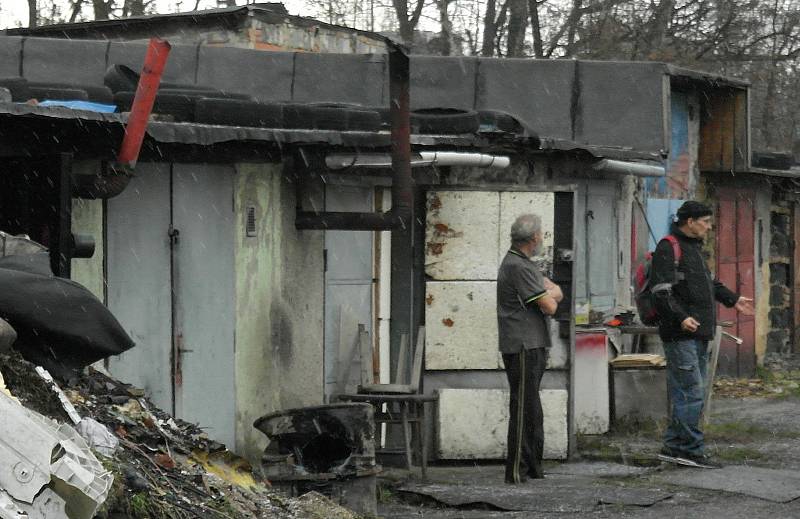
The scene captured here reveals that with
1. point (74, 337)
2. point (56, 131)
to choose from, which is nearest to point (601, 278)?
point (56, 131)

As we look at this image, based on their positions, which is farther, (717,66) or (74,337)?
(717,66)

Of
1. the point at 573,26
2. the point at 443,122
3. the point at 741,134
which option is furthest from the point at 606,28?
the point at 443,122

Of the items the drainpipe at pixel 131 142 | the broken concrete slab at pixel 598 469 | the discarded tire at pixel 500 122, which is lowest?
the broken concrete slab at pixel 598 469

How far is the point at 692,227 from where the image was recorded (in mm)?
9953

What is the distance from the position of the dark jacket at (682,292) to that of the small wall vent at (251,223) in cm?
294

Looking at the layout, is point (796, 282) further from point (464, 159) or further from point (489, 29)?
point (464, 159)

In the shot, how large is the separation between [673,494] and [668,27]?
54.4 feet

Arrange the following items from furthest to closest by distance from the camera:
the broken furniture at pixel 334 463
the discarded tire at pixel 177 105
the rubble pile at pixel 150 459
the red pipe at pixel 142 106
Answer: the discarded tire at pixel 177 105
the broken furniture at pixel 334 463
the red pipe at pixel 142 106
the rubble pile at pixel 150 459

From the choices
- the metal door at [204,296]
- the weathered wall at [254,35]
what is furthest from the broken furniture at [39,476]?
the weathered wall at [254,35]

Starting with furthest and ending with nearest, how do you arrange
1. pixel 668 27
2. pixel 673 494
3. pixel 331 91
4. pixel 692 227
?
pixel 668 27
pixel 331 91
pixel 692 227
pixel 673 494

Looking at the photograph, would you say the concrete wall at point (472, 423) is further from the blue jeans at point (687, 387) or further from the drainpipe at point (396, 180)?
the drainpipe at point (396, 180)

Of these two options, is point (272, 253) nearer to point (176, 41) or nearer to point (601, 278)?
point (601, 278)

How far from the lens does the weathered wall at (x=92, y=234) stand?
24.7 ft

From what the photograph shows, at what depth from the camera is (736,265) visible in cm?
1841
